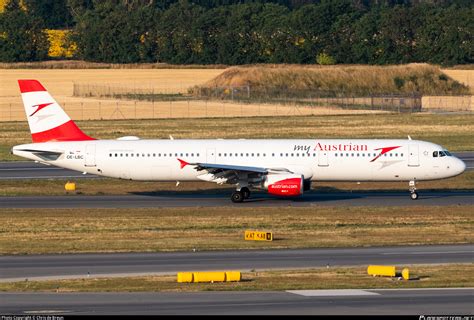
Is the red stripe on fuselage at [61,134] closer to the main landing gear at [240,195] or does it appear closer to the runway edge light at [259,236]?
the main landing gear at [240,195]

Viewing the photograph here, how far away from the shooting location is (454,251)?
→ 45.0m

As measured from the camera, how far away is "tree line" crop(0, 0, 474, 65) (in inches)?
6885

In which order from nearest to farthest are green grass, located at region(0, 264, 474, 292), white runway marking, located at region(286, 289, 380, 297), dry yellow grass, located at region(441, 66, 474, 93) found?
1. white runway marking, located at region(286, 289, 380, 297)
2. green grass, located at region(0, 264, 474, 292)
3. dry yellow grass, located at region(441, 66, 474, 93)

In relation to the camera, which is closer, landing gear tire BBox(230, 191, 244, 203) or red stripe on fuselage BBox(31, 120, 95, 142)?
landing gear tire BBox(230, 191, 244, 203)

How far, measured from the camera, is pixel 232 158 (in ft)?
198

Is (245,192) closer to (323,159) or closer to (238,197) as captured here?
(238,197)

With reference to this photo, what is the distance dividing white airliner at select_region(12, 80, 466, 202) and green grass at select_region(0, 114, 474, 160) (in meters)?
25.6

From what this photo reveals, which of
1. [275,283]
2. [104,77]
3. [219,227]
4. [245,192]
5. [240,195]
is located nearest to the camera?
[275,283]

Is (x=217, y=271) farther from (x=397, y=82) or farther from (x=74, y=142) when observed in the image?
(x=397, y=82)

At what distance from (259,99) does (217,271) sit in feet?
321

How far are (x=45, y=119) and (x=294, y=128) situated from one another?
44777 millimetres

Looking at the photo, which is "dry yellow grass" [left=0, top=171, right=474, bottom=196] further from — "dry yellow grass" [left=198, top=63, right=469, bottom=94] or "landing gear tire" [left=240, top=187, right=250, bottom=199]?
"dry yellow grass" [left=198, top=63, right=469, bottom=94]

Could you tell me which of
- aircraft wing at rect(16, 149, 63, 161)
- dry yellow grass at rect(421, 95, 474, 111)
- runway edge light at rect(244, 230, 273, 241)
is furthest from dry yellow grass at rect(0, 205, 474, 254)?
dry yellow grass at rect(421, 95, 474, 111)

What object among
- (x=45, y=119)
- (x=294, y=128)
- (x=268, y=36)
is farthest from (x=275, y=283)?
(x=268, y=36)
